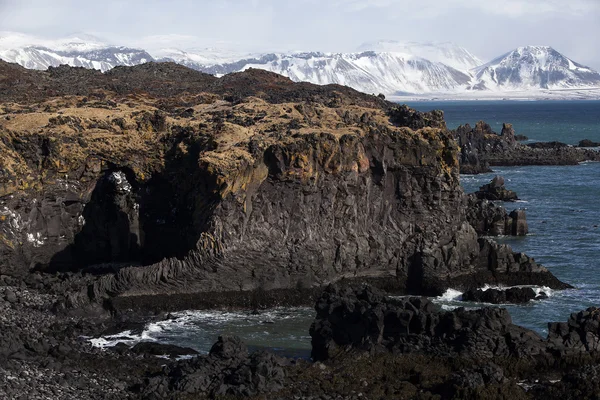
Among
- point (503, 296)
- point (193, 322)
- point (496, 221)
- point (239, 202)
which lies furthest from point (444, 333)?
point (496, 221)

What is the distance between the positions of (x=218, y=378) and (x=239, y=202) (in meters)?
16.0

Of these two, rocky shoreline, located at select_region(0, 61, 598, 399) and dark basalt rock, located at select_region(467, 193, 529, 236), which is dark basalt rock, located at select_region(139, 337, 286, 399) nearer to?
rocky shoreline, located at select_region(0, 61, 598, 399)

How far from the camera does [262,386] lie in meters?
32.8

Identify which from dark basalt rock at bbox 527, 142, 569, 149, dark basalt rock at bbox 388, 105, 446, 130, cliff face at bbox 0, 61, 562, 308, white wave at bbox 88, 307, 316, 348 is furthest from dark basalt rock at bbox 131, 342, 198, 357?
dark basalt rock at bbox 527, 142, 569, 149

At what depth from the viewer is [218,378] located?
110 feet

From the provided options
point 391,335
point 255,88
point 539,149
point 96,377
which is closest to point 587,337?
point 391,335

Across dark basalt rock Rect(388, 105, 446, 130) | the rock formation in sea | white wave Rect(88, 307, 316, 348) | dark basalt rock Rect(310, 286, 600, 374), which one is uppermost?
dark basalt rock Rect(388, 105, 446, 130)

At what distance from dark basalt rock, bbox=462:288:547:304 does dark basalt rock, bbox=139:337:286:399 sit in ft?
51.7

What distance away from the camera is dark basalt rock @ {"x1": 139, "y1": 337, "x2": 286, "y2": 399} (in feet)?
107

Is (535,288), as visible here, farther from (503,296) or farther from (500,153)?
(500,153)

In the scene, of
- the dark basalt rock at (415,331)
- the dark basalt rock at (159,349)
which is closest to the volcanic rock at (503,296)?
the dark basalt rock at (415,331)

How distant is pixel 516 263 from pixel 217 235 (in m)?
16.3

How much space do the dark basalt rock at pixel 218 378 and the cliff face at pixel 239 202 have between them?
41.9 feet

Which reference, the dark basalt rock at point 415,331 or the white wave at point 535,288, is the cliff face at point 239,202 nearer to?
the white wave at point 535,288
